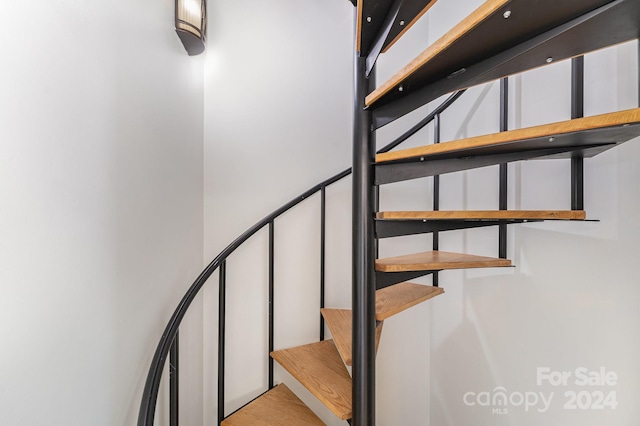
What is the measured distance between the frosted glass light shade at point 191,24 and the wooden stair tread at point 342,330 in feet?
5.59

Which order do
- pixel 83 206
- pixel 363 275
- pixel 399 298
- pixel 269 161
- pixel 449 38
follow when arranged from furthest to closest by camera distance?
pixel 269 161, pixel 399 298, pixel 363 275, pixel 83 206, pixel 449 38

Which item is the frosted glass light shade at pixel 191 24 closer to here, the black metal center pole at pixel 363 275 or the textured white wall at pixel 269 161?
the textured white wall at pixel 269 161

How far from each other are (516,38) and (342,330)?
1.34m

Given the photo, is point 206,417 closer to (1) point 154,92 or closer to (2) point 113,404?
(2) point 113,404

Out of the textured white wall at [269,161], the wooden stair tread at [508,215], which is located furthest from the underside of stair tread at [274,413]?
the wooden stair tread at [508,215]

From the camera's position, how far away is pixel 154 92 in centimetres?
130

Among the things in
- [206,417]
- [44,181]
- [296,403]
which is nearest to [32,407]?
[44,181]

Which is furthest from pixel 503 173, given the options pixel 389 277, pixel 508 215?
pixel 389 277

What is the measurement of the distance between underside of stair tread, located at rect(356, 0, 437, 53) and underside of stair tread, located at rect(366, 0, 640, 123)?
0.17 meters

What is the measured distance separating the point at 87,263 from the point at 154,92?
32.1 inches

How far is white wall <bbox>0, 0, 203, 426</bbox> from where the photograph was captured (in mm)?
667

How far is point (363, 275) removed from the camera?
1.07 m

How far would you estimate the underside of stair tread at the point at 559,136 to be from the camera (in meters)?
0.63

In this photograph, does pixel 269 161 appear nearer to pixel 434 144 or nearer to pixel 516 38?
pixel 434 144
